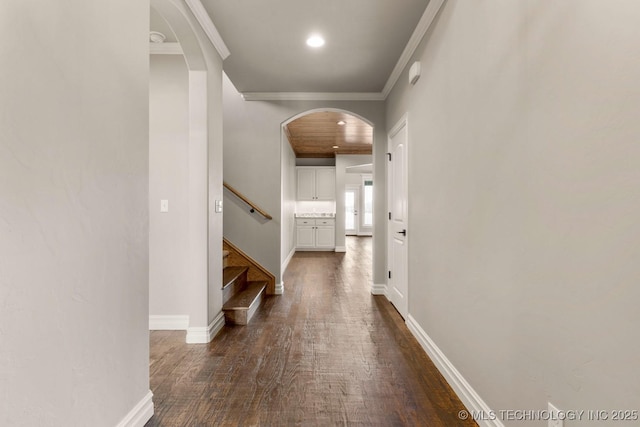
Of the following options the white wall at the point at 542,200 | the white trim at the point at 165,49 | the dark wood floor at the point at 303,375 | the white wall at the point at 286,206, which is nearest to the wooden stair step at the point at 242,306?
the dark wood floor at the point at 303,375

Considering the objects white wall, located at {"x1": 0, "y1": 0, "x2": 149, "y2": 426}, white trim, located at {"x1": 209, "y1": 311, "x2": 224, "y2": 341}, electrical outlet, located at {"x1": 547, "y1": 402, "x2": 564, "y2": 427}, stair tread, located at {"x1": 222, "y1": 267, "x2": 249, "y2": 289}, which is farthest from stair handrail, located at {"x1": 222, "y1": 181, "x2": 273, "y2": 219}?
electrical outlet, located at {"x1": 547, "y1": 402, "x2": 564, "y2": 427}

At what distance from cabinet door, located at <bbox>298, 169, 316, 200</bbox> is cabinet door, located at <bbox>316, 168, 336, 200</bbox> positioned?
0.11 metres

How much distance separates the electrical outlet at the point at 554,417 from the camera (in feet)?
3.61

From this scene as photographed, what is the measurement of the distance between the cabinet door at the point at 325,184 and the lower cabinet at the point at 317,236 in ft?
2.55

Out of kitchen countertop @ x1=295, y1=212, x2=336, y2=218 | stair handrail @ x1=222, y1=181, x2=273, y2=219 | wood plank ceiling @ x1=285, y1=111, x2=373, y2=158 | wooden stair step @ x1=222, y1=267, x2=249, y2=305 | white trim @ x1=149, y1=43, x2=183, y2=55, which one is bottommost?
wooden stair step @ x1=222, y1=267, x2=249, y2=305

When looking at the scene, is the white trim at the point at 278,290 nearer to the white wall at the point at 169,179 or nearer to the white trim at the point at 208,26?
the white wall at the point at 169,179

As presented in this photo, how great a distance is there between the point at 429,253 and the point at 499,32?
154 cm

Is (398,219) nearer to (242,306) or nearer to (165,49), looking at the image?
(242,306)

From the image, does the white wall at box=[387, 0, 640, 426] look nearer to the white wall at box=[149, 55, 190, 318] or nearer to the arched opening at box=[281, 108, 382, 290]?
the white wall at box=[149, 55, 190, 318]

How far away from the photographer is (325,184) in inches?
343

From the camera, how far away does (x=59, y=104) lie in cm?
112

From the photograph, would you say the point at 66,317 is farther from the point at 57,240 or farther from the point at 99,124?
the point at 99,124

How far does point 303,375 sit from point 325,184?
22.6ft

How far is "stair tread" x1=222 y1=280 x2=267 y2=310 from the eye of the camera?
10.2 ft
